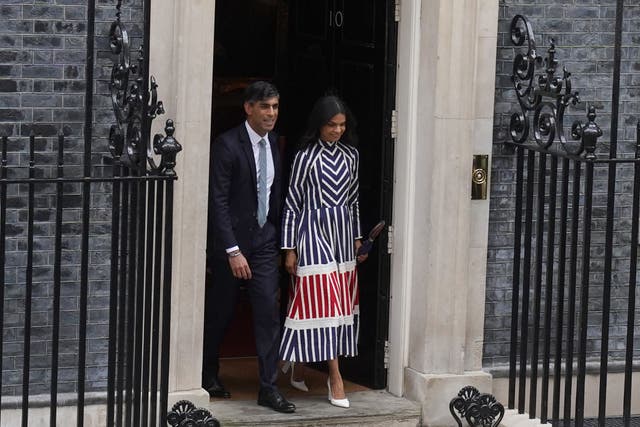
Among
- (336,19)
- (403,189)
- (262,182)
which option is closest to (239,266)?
(262,182)

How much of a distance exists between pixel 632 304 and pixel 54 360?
2.82 metres

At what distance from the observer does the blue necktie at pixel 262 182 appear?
29.0ft

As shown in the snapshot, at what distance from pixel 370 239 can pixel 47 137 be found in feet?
6.40

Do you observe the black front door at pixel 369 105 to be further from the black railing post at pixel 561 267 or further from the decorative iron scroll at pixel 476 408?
the black railing post at pixel 561 267

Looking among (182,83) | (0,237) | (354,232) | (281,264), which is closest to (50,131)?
→ (182,83)

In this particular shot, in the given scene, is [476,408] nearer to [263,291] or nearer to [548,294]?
[548,294]

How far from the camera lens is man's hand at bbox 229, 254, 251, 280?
8.68m

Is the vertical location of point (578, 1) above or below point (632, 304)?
above

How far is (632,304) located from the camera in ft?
26.2

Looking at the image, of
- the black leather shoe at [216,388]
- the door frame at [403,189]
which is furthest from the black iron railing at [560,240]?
the black leather shoe at [216,388]

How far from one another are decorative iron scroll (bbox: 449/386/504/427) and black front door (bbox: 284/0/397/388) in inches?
23.6

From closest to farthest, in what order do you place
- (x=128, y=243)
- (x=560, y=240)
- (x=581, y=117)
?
(x=128, y=243), (x=560, y=240), (x=581, y=117)

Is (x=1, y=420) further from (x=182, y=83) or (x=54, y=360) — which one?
(x=182, y=83)

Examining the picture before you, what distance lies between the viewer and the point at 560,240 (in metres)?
8.08
